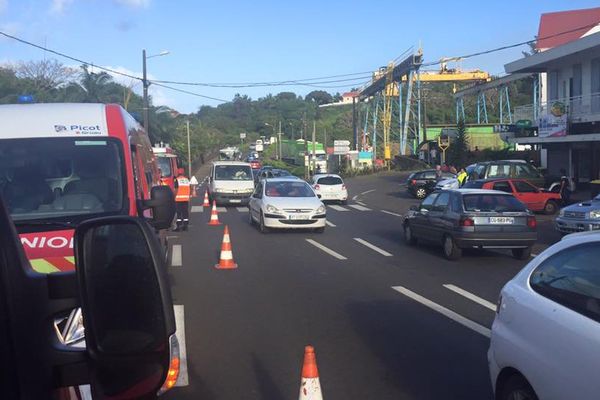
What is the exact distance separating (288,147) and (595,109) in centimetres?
7628

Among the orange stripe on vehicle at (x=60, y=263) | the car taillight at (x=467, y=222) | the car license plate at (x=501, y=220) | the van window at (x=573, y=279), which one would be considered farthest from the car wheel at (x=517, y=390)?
the car license plate at (x=501, y=220)

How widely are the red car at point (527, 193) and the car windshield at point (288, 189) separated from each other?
25.0ft

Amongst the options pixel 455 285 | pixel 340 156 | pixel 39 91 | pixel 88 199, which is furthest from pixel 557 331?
pixel 340 156

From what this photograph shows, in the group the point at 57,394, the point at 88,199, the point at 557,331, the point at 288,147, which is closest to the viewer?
the point at 57,394

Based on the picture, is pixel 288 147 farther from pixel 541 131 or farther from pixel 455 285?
pixel 455 285

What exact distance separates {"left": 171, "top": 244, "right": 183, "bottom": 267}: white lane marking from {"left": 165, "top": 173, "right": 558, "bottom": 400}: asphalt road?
0.14 feet

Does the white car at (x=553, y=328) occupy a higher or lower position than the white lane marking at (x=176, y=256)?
higher

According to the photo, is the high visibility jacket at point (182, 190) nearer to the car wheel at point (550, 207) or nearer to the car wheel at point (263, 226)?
the car wheel at point (263, 226)

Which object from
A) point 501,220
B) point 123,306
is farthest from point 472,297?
point 123,306

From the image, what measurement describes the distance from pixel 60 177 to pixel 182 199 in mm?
13295

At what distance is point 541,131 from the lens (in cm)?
3528

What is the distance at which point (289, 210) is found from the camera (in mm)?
19500

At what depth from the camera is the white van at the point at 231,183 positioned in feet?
102

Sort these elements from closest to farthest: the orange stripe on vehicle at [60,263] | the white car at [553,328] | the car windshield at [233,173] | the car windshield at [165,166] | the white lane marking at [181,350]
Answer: the white car at [553,328], the orange stripe on vehicle at [60,263], the white lane marking at [181,350], the car windshield at [165,166], the car windshield at [233,173]
